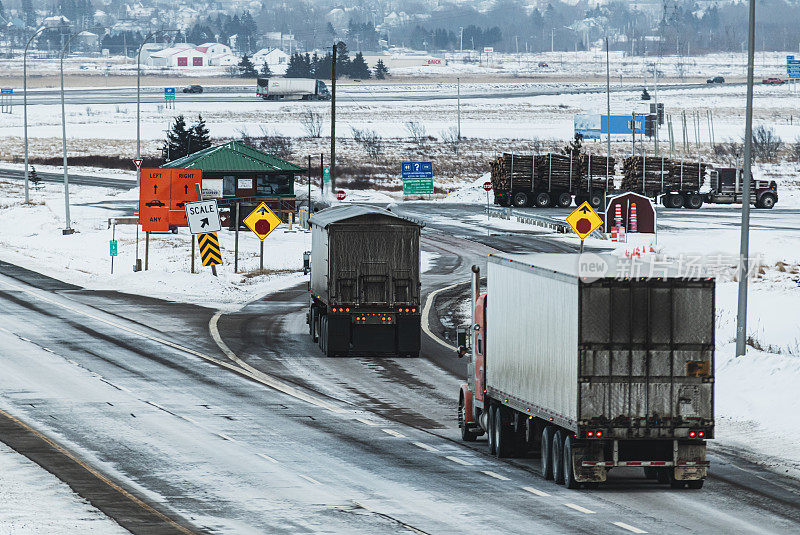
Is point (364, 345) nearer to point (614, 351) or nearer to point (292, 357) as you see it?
point (292, 357)

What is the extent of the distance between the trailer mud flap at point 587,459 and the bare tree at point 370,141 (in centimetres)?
10326

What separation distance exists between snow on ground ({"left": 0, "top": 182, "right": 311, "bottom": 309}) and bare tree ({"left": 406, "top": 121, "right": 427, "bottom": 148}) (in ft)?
193

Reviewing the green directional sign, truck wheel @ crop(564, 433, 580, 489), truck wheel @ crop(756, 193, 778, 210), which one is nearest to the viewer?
truck wheel @ crop(564, 433, 580, 489)

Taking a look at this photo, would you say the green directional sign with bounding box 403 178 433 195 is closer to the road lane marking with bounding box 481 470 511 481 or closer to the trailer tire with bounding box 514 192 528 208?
the trailer tire with bounding box 514 192 528 208

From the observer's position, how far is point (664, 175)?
79.8m

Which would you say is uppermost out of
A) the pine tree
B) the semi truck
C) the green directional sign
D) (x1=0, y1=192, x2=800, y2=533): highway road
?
the semi truck

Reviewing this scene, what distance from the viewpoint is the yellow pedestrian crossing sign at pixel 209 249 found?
46188 mm

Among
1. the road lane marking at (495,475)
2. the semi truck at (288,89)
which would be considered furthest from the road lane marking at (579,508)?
the semi truck at (288,89)

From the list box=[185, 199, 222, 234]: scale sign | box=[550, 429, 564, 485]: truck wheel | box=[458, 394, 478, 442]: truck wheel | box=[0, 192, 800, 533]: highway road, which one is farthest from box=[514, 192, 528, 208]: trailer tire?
box=[550, 429, 564, 485]: truck wheel

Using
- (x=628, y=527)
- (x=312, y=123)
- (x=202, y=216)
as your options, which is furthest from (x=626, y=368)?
(x=312, y=123)

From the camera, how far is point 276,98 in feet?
600

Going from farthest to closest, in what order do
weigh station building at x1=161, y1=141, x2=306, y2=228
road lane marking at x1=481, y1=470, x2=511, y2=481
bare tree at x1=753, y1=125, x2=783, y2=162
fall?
1. bare tree at x1=753, y1=125, x2=783, y2=162
2. weigh station building at x1=161, y1=141, x2=306, y2=228
3. road lane marking at x1=481, y1=470, x2=511, y2=481

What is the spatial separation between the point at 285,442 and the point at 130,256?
1405 inches

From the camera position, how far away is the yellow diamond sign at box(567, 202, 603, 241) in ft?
134
